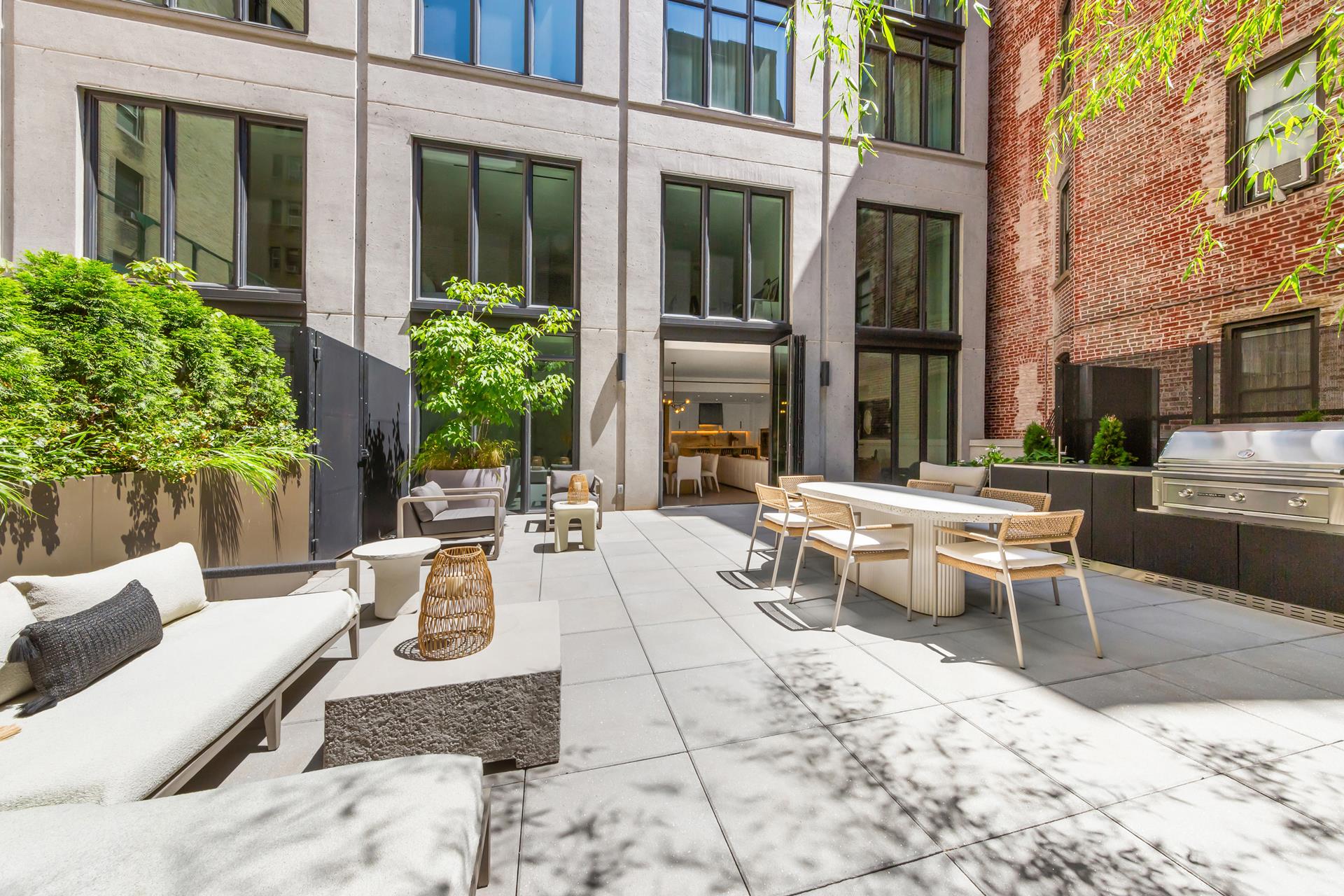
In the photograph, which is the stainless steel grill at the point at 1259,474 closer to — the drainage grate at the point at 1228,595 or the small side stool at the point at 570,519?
the drainage grate at the point at 1228,595

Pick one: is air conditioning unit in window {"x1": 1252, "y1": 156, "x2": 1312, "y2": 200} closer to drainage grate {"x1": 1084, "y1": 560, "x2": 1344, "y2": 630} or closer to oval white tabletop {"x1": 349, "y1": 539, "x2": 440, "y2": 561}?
drainage grate {"x1": 1084, "y1": 560, "x2": 1344, "y2": 630}

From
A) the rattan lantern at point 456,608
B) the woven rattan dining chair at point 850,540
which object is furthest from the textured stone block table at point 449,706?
the woven rattan dining chair at point 850,540

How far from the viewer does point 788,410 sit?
8320 millimetres

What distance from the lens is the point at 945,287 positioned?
1022 centimetres

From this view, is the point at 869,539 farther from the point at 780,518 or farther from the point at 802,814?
the point at 802,814

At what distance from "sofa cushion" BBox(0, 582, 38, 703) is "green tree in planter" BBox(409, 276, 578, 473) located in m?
4.44

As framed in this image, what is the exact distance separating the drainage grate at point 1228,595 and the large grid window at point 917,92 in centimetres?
857

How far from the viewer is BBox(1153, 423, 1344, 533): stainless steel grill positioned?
3527 mm

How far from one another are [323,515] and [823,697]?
4.82 metres

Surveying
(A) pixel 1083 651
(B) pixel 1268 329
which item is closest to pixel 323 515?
(A) pixel 1083 651

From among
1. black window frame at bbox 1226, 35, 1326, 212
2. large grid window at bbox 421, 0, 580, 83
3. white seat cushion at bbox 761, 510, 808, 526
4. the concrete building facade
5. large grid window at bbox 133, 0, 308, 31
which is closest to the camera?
white seat cushion at bbox 761, 510, 808, 526

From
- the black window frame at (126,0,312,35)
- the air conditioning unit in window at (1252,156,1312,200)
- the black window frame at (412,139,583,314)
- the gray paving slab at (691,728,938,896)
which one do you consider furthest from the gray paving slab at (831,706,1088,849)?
the black window frame at (126,0,312,35)

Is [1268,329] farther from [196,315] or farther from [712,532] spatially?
[196,315]

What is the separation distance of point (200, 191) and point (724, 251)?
7.81 meters
